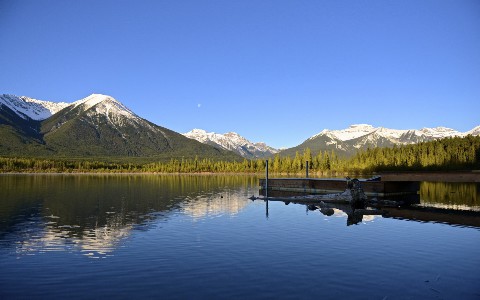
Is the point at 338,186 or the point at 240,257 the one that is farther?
the point at 338,186

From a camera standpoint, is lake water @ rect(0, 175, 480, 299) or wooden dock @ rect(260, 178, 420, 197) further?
wooden dock @ rect(260, 178, 420, 197)

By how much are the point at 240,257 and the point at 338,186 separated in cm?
4875

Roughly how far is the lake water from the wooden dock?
67.6 feet

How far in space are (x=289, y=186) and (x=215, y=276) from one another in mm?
70600

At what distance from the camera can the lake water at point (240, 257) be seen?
723 inches

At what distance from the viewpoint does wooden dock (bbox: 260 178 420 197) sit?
64.4 metres

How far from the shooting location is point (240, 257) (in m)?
24.7

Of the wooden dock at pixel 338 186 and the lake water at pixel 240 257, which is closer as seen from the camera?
Answer: the lake water at pixel 240 257

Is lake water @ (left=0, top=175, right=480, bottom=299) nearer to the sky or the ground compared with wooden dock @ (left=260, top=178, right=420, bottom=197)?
nearer to the ground

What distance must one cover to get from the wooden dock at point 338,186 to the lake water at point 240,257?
67.6 feet

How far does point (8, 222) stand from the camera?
131 ft

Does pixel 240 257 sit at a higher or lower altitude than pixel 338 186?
lower

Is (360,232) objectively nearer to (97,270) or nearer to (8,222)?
(97,270)

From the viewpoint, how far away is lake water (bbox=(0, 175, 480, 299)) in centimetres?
1836
